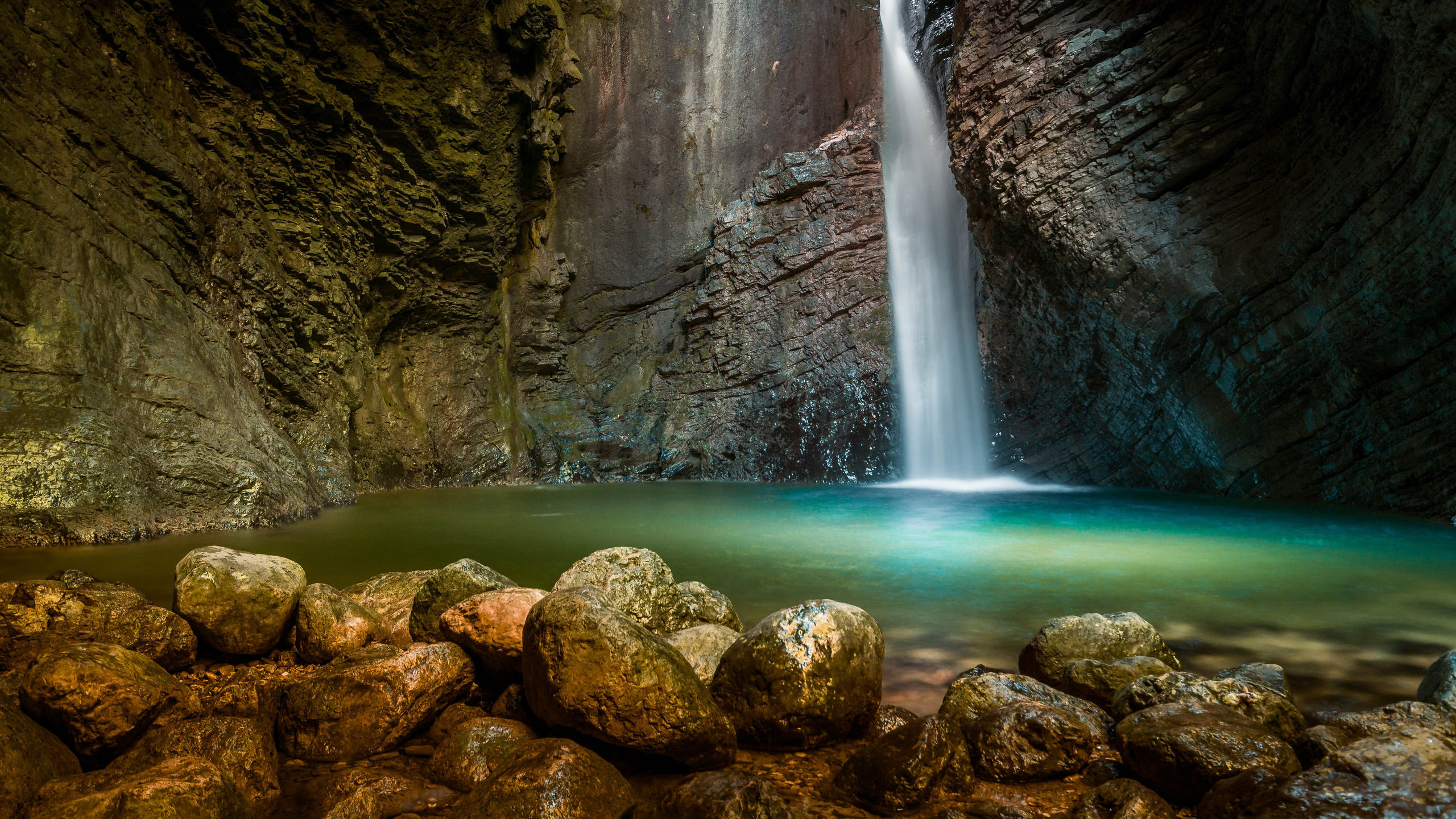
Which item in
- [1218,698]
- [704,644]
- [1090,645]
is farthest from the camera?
[1090,645]

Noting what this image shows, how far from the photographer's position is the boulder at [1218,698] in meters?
2.80

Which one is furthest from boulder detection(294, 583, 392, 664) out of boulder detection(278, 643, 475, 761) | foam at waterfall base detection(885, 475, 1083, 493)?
foam at waterfall base detection(885, 475, 1083, 493)

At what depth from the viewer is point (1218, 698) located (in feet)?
9.52

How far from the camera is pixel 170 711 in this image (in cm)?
295

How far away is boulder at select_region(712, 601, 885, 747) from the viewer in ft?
9.61

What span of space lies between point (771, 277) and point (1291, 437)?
37.5ft

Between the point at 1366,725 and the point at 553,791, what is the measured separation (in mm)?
2681

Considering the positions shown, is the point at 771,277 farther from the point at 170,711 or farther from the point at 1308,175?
the point at 170,711

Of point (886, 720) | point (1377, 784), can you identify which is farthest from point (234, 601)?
point (1377, 784)

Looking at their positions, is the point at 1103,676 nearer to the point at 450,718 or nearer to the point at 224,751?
the point at 450,718

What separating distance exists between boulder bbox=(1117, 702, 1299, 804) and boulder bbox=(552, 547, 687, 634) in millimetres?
Answer: 2198

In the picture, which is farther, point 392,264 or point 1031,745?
point 392,264

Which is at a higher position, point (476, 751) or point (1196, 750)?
→ point (1196, 750)

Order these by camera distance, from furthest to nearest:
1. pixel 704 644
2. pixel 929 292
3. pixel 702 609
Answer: pixel 929 292
pixel 702 609
pixel 704 644
